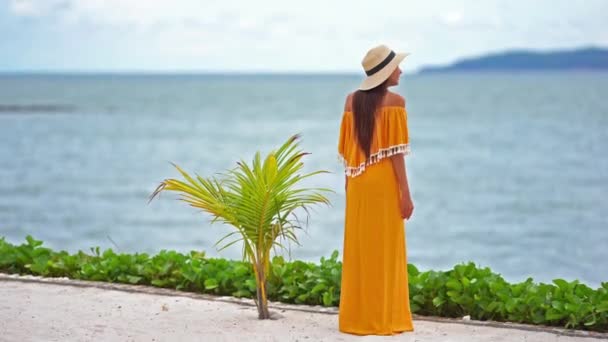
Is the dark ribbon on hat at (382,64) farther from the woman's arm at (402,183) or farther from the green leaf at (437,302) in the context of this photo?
the green leaf at (437,302)

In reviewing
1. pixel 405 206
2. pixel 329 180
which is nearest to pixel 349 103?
pixel 405 206

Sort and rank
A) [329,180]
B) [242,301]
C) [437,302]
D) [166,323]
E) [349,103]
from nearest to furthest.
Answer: [349,103], [166,323], [437,302], [242,301], [329,180]

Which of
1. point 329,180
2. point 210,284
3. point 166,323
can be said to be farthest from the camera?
point 329,180

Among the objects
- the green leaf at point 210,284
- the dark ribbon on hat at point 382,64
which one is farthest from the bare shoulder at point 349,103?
the green leaf at point 210,284

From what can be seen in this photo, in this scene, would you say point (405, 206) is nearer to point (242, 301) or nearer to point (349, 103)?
point (349, 103)

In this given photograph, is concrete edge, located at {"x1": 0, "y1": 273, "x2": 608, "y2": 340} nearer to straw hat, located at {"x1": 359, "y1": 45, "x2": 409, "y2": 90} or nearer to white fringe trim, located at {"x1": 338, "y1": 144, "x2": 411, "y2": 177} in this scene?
white fringe trim, located at {"x1": 338, "y1": 144, "x2": 411, "y2": 177}

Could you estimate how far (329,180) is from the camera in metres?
30.0

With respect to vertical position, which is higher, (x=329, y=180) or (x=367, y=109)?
(x=329, y=180)

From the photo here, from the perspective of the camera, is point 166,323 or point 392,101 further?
point 166,323

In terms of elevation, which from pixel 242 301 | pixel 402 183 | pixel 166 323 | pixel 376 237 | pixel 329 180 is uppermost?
pixel 329 180

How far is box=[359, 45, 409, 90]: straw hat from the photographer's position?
6781 millimetres

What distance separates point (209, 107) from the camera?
301 feet

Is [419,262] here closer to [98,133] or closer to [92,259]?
[92,259]

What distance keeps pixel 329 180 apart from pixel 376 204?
23.1 meters
